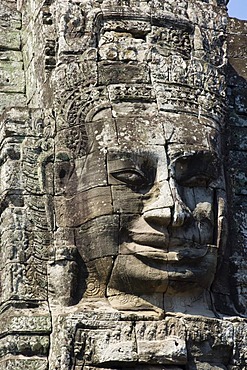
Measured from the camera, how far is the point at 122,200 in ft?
37.7

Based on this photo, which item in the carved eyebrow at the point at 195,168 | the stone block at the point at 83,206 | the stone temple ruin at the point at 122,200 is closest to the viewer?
the stone temple ruin at the point at 122,200

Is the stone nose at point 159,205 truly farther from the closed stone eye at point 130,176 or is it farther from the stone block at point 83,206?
the stone block at point 83,206

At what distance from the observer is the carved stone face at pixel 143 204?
11398 millimetres

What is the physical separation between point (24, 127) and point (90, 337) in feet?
6.90

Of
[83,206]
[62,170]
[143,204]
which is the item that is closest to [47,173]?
[62,170]

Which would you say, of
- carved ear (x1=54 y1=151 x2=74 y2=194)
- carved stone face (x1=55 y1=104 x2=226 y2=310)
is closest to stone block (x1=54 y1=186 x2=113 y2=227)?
carved stone face (x1=55 y1=104 x2=226 y2=310)

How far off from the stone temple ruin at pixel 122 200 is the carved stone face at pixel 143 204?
12 millimetres

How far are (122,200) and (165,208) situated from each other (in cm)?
39

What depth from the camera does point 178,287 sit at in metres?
11.5

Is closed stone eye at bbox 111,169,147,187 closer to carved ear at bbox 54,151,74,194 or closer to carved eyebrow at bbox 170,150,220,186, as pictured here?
carved eyebrow at bbox 170,150,220,186

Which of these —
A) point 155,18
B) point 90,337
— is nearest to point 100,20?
point 155,18

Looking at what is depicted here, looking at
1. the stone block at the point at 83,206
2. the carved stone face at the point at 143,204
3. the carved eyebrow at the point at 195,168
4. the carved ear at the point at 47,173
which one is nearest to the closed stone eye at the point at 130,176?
the carved stone face at the point at 143,204

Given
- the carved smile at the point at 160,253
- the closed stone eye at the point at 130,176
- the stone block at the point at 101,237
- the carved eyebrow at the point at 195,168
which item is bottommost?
the carved smile at the point at 160,253

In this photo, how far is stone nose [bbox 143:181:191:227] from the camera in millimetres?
11375
